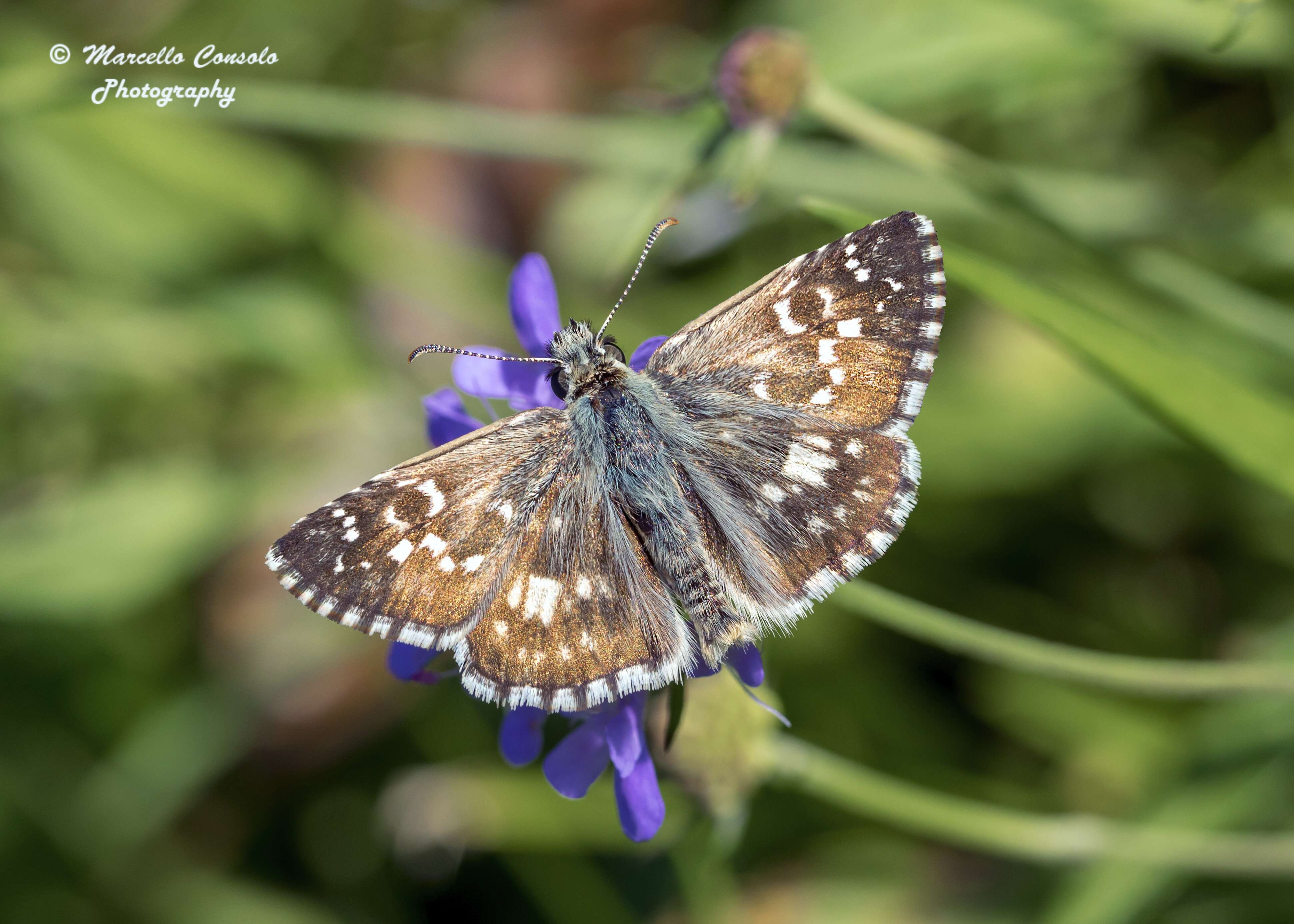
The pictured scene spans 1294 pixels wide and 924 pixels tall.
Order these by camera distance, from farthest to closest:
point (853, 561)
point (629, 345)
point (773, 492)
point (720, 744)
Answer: point (629, 345) < point (720, 744) < point (773, 492) < point (853, 561)

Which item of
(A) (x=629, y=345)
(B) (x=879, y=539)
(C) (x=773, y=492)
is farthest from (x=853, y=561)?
(A) (x=629, y=345)

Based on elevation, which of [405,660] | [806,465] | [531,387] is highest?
[531,387]

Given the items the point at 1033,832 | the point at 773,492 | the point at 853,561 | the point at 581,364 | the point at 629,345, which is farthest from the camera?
the point at 629,345

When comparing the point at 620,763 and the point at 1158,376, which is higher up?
the point at 1158,376

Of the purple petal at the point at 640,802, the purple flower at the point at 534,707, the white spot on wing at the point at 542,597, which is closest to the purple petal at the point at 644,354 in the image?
the purple flower at the point at 534,707

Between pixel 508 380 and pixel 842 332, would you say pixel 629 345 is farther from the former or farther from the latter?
pixel 842 332

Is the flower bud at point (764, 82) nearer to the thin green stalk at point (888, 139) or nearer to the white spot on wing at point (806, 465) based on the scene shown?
the thin green stalk at point (888, 139)
